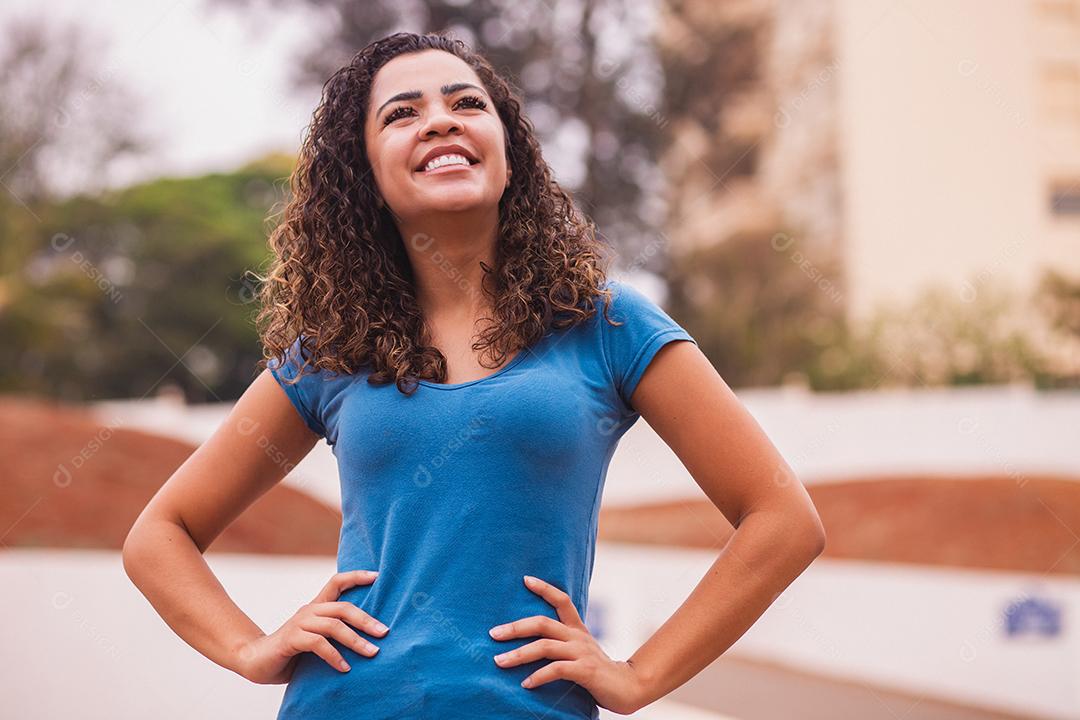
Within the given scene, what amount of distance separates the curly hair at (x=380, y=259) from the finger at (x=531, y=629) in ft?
1.22

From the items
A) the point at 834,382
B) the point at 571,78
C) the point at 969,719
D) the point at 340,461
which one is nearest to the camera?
the point at 340,461

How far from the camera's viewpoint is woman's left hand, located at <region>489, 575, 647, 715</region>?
5.34ft

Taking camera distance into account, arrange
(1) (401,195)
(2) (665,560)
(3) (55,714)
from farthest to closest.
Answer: (2) (665,560)
(3) (55,714)
(1) (401,195)

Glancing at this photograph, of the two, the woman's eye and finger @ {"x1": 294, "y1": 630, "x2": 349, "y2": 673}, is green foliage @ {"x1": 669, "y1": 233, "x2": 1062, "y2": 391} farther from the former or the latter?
finger @ {"x1": 294, "y1": 630, "x2": 349, "y2": 673}

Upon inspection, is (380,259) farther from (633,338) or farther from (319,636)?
(319,636)

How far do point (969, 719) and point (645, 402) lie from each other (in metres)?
6.26

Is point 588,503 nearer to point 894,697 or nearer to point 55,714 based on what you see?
point 55,714

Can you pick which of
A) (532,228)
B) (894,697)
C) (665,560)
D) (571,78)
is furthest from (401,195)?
(571,78)

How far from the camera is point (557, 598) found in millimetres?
1668

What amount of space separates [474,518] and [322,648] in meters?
0.29

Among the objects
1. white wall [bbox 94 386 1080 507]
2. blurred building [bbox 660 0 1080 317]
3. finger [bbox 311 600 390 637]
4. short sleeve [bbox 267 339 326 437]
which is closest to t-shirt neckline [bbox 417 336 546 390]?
short sleeve [bbox 267 339 326 437]

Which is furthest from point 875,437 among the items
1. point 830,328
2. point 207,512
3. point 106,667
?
point 207,512

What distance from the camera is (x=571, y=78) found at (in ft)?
51.4

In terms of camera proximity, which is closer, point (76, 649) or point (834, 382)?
point (76, 649)
